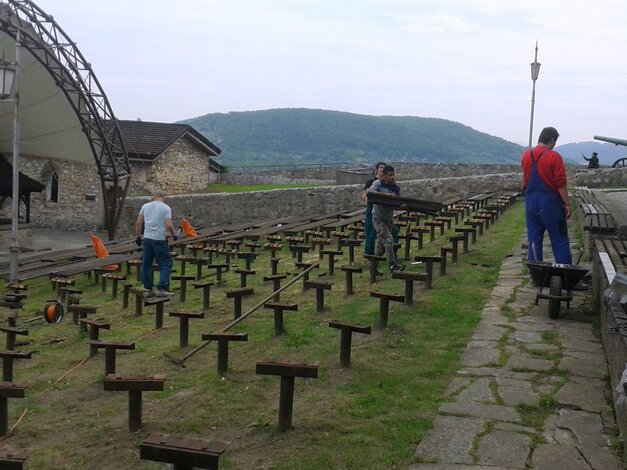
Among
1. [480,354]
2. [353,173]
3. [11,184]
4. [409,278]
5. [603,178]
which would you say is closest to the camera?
[480,354]

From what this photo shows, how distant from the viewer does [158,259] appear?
10875 millimetres

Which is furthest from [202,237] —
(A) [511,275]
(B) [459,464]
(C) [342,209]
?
(B) [459,464]

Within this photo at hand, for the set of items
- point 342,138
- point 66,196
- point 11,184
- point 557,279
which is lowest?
point 66,196

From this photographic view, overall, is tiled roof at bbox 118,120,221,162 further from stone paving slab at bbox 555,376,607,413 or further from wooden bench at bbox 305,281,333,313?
stone paving slab at bbox 555,376,607,413

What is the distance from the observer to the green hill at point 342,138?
374 ft

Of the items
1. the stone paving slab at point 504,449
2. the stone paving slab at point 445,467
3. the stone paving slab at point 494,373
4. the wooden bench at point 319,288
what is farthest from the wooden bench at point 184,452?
the wooden bench at point 319,288

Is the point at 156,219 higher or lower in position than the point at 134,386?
higher

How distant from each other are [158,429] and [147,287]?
20.3 feet

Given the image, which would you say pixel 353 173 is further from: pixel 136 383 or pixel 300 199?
pixel 136 383

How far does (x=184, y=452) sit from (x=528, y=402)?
2345 millimetres

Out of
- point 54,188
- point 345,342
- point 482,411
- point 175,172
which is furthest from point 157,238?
point 54,188

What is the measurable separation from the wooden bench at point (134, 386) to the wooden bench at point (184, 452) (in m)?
0.85

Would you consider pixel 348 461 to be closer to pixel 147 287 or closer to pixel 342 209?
pixel 147 287

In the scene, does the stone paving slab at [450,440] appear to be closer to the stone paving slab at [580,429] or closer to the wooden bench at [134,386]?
the stone paving slab at [580,429]
